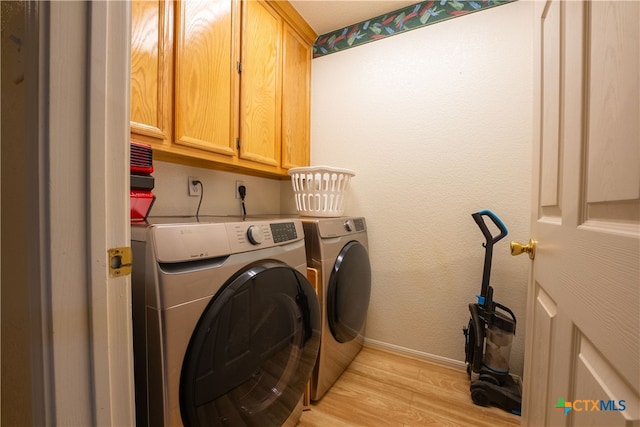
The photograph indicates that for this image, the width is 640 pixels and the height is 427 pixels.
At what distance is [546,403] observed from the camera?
645mm

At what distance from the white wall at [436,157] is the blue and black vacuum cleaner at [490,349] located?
18 cm

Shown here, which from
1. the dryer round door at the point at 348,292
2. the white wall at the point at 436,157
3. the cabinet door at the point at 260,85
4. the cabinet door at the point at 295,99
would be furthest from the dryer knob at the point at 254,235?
the white wall at the point at 436,157


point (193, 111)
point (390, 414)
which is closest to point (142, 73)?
point (193, 111)

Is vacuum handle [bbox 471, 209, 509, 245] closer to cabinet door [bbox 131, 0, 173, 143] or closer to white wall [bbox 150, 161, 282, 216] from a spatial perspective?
white wall [bbox 150, 161, 282, 216]

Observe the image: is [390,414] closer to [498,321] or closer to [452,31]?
[498,321]

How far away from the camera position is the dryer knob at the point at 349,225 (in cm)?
145

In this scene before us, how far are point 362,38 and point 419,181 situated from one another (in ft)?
3.64

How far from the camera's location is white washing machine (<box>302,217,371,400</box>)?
1.21 m

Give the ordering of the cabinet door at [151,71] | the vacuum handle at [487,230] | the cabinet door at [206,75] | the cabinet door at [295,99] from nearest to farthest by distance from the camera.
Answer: the cabinet door at [151,71] < the cabinet door at [206,75] < the vacuum handle at [487,230] < the cabinet door at [295,99]

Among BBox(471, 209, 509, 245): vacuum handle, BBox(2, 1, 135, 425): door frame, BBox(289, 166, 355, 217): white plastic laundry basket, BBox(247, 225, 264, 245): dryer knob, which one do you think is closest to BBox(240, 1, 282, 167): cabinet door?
BBox(289, 166, 355, 217): white plastic laundry basket

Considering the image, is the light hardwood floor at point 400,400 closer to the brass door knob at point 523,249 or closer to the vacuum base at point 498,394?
the vacuum base at point 498,394

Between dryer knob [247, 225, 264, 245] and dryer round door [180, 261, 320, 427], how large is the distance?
76 millimetres

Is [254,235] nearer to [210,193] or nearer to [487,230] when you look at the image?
[210,193]

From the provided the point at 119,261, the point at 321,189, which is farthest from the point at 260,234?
the point at 321,189
